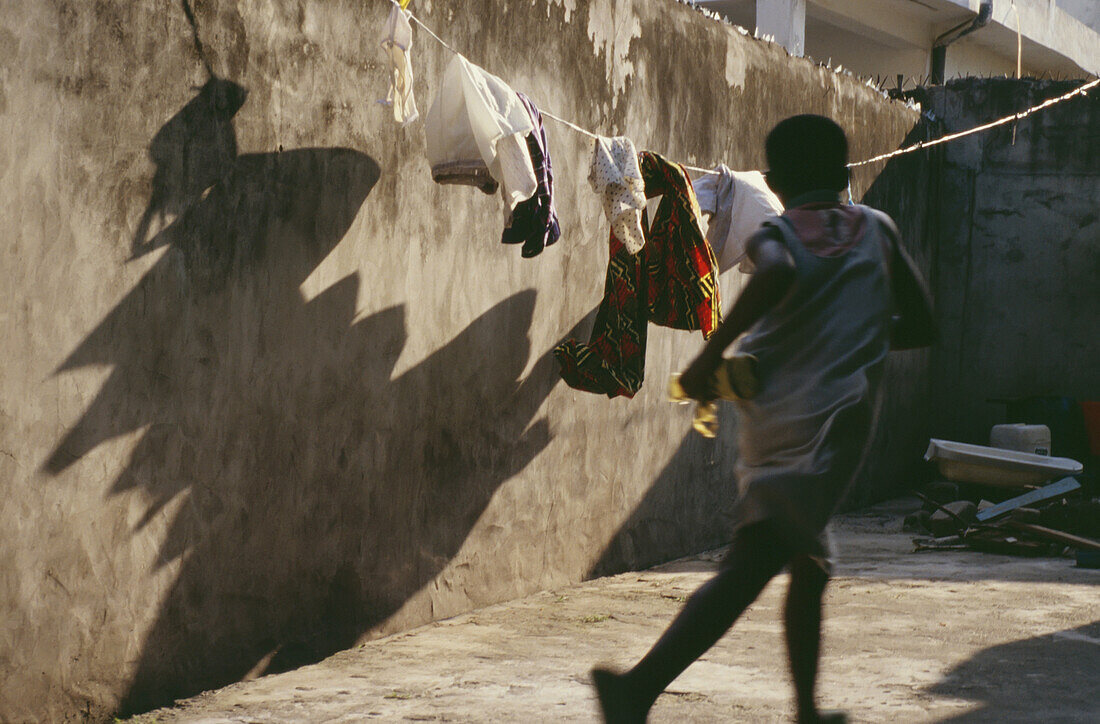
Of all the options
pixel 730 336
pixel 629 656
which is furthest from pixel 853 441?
pixel 629 656

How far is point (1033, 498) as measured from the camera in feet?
23.2

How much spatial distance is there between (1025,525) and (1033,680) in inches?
112

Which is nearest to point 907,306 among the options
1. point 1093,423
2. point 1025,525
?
point 1025,525

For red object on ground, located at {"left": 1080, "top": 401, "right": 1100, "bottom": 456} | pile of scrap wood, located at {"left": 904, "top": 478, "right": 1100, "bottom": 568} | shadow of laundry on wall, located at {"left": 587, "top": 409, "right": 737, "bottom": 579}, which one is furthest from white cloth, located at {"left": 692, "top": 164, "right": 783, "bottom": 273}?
red object on ground, located at {"left": 1080, "top": 401, "right": 1100, "bottom": 456}

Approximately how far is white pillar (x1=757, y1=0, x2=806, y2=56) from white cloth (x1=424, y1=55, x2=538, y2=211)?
1006 cm

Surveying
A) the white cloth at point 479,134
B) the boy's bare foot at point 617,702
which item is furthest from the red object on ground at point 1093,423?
the boy's bare foot at point 617,702

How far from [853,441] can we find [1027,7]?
17657 millimetres

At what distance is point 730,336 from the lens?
8.42 ft

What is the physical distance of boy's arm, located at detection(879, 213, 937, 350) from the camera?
2.73 m

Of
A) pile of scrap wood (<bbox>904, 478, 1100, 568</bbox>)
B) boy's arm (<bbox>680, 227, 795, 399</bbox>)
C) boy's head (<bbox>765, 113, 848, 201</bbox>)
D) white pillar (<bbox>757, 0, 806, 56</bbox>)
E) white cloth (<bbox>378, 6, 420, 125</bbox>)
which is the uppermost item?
white pillar (<bbox>757, 0, 806, 56</bbox>)

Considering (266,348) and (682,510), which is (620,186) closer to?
(266,348)

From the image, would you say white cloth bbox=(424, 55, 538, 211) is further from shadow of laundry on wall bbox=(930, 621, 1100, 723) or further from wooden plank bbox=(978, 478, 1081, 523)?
wooden plank bbox=(978, 478, 1081, 523)

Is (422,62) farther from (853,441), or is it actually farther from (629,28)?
(853,441)

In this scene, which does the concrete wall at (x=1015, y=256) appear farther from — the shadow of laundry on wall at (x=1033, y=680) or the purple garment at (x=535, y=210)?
the purple garment at (x=535, y=210)
